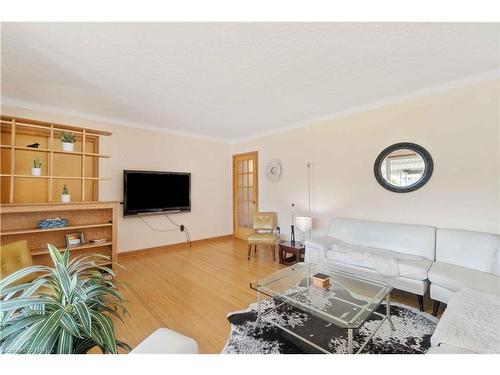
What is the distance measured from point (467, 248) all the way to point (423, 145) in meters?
Answer: 1.24

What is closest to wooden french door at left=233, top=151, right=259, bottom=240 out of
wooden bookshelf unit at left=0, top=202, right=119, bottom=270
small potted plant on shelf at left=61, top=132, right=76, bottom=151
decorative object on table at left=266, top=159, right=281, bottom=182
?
decorative object on table at left=266, top=159, right=281, bottom=182

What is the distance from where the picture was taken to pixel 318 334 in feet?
5.77

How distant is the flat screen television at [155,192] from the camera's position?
A: 147 inches

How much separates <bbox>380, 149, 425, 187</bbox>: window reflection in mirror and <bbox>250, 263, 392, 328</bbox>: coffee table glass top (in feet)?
4.99

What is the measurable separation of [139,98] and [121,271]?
2420 millimetres

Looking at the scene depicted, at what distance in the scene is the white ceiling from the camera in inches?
64.8

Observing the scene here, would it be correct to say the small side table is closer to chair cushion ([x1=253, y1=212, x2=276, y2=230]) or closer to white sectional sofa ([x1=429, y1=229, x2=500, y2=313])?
chair cushion ([x1=253, y1=212, x2=276, y2=230])

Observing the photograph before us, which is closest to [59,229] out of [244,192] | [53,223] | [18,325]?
[53,223]

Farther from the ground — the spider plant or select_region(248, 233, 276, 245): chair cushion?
the spider plant

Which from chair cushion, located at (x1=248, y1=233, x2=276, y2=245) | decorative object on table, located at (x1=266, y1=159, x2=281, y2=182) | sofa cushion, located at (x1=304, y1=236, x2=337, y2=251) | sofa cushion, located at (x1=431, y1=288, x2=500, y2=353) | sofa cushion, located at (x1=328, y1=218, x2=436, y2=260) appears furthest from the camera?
decorative object on table, located at (x1=266, y1=159, x2=281, y2=182)

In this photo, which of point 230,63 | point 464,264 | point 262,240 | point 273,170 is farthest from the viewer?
point 273,170

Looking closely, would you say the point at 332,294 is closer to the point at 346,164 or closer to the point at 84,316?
the point at 84,316

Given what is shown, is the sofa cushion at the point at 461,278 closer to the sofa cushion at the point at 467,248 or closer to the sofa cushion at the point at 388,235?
the sofa cushion at the point at 467,248
